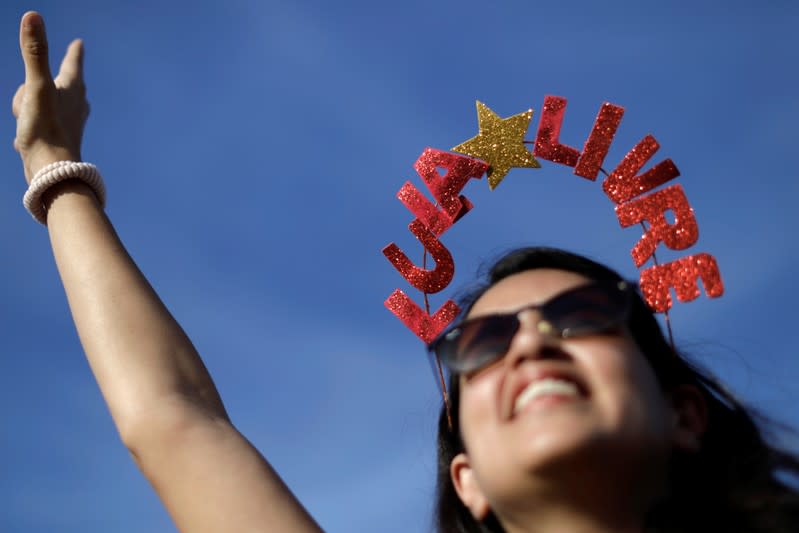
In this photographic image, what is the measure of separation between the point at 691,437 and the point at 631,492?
44 cm

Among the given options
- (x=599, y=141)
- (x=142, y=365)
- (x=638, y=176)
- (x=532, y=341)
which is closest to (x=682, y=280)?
(x=638, y=176)

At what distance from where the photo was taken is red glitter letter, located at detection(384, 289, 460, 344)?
11.4 ft

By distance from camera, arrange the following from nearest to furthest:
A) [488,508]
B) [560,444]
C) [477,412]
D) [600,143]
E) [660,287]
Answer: [560,444] < [477,412] < [488,508] < [660,287] < [600,143]

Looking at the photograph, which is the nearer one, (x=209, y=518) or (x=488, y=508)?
(x=209, y=518)

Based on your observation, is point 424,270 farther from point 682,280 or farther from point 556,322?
point 556,322

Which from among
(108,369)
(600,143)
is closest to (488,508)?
(108,369)

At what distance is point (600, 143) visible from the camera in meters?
3.59

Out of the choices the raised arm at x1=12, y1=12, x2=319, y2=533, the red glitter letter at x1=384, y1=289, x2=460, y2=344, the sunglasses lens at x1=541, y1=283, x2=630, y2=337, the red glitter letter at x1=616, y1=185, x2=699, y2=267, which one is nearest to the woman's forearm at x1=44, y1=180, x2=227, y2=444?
the raised arm at x1=12, y1=12, x2=319, y2=533

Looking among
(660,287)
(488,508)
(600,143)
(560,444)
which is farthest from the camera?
(600,143)

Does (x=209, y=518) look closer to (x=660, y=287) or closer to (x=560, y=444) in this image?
(x=560, y=444)

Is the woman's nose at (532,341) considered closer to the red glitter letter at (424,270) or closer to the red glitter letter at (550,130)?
the red glitter letter at (424,270)

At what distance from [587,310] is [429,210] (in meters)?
1.46

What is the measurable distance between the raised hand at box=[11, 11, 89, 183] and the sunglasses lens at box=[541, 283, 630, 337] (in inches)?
77.2

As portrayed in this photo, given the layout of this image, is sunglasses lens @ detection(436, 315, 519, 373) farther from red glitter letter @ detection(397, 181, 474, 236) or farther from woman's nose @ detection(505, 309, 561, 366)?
red glitter letter @ detection(397, 181, 474, 236)
